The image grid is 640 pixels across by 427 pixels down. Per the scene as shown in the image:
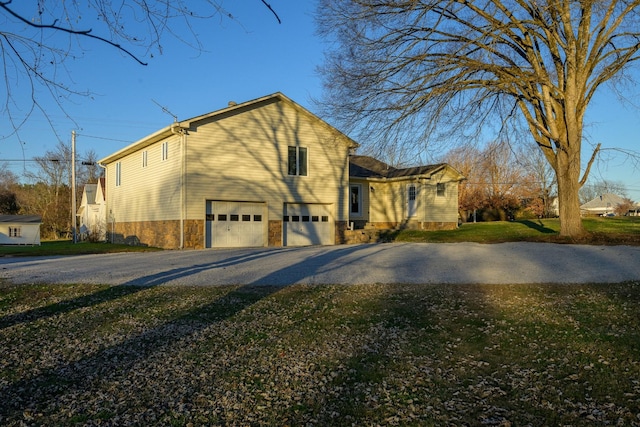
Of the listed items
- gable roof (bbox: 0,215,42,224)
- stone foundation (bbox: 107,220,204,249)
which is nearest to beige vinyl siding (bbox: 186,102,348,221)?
stone foundation (bbox: 107,220,204,249)

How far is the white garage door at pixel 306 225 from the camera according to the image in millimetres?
21844

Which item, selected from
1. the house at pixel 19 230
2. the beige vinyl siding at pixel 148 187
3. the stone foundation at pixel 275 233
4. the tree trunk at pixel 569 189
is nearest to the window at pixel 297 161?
the stone foundation at pixel 275 233

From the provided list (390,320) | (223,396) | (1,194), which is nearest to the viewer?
(223,396)

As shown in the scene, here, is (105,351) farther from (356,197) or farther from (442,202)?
(442,202)

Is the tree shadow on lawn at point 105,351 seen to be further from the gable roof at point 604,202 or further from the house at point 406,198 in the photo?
the gable roof at point 604,202

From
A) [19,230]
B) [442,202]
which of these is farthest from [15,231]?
[442,202]

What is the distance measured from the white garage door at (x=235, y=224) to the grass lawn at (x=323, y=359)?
11.5 metres

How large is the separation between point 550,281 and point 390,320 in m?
4.90

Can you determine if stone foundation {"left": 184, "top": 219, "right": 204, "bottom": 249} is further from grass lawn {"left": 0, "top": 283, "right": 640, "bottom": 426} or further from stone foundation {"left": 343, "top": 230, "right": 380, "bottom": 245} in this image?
grass lawn {"left": 0, "top": 283, "right": 640, "bottom": 426}

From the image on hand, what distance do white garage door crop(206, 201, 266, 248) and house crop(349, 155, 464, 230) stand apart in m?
7.81

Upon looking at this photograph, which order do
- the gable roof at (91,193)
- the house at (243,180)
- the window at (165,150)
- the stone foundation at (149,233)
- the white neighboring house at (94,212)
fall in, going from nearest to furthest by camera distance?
the house at (243,180), the stone foundation at (149,233), the window at (165,150), the white neighboring house at (94,212), the gable roof at (91,193)

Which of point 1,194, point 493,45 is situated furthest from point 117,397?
point 1,194

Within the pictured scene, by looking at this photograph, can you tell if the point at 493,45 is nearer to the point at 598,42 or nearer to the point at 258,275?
the point at 598,42

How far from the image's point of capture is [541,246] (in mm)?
16328
